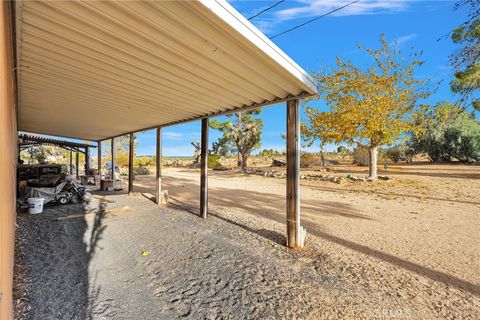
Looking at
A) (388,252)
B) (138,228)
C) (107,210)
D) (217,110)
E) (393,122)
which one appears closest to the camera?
(388,252)

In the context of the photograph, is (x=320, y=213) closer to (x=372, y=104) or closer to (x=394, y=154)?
(x=372, y=104)

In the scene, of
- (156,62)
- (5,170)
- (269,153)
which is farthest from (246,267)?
(269,153)

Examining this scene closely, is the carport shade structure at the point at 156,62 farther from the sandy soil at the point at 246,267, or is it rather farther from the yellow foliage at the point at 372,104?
the yellow foliage at the point at 372,104

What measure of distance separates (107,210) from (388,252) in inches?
272

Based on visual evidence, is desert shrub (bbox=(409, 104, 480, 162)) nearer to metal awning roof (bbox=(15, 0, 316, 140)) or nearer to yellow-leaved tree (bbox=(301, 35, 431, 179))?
yellow-leaved tree (bbox=(301, 35, 431, 179))

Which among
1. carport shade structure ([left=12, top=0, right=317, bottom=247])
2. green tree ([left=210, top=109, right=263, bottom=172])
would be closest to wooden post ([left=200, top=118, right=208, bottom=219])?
carport shade structure ([left=12, top=0, right=317, bottom=247])

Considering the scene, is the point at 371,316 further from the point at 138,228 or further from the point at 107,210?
the point at 107,210

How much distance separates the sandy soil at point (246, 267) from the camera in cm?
246

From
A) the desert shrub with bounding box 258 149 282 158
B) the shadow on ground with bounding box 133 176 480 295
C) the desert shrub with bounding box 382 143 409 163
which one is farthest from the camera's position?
the desert shrub with bounding box 258 149 282 158

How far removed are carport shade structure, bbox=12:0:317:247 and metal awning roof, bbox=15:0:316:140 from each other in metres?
0.01

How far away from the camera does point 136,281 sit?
2979 mm

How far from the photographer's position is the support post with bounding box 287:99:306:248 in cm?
415

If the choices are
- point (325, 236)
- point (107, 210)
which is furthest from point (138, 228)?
point (325, 236)

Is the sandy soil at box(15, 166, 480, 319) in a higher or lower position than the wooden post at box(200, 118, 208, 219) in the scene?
lower
